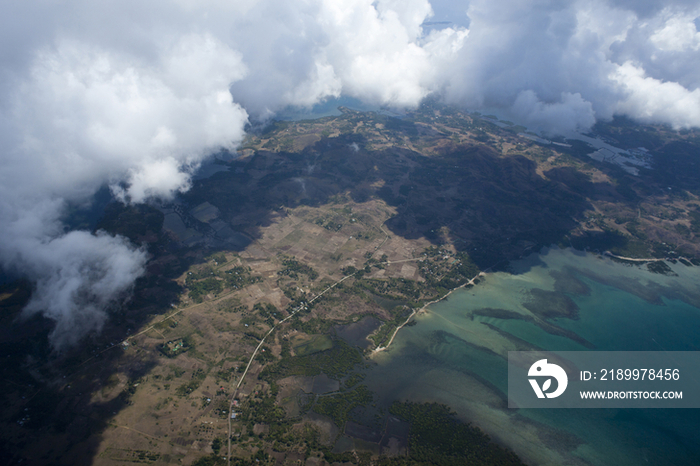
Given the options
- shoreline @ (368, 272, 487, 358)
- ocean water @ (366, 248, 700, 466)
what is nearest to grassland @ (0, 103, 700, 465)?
shoreline @ (368, 272, 487, 358)

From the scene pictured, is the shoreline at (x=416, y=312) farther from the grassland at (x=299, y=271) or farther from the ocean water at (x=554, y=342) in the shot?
the grassland at (x=299, y=271)

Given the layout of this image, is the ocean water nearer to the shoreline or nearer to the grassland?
the shoreline

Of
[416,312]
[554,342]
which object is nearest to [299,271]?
[416,312]

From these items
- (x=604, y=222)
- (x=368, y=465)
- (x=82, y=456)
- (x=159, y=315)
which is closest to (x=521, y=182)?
(x=604, y=222)

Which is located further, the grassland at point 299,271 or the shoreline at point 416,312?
the shoreline at point 416,312

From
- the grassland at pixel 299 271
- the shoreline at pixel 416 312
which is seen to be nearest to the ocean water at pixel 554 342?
the shoreline at pixel 416 312

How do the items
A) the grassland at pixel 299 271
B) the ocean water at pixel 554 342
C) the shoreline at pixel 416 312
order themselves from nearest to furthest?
the grassland at pixel 299 271 < the ocean water at pixel 554 342 < the shoreline at pixel 416 312

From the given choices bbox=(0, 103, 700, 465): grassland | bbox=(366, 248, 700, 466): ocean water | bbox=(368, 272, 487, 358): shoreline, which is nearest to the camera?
bbox=(0, 103, 700, 465): grassland

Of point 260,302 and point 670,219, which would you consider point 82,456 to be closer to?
point 260,302
